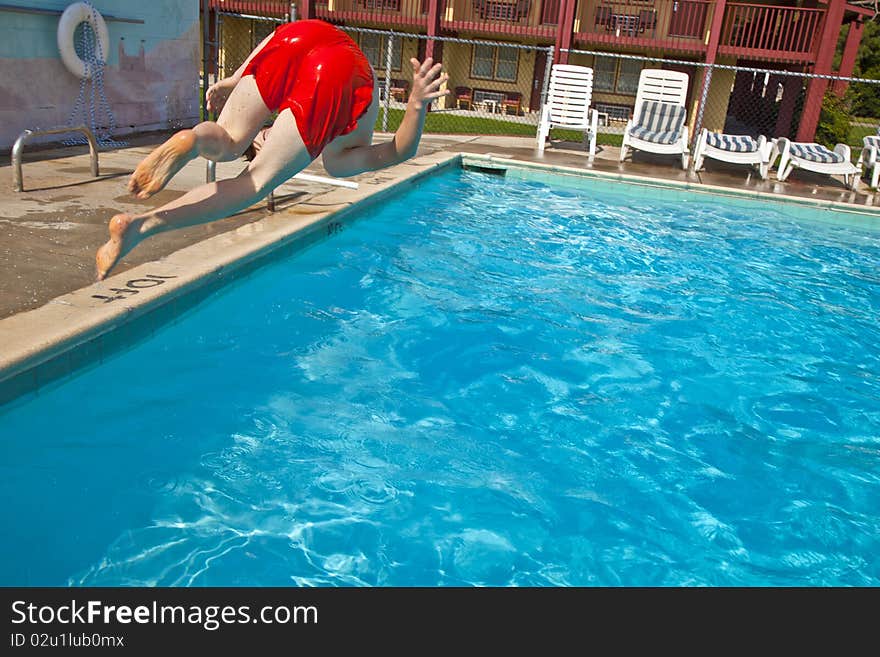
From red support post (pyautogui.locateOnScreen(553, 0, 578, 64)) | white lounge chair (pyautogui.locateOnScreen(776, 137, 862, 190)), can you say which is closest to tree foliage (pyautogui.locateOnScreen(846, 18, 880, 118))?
red support post (pyautogui.locateOnScreen(553, 0, 578, 64))

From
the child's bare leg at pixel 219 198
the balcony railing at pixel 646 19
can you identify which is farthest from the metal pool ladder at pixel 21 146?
the balcony railing at pixel 646 19

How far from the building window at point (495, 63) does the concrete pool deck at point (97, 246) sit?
50.1 feet

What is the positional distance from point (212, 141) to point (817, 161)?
11331 millimetres

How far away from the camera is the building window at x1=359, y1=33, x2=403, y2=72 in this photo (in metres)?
24.2

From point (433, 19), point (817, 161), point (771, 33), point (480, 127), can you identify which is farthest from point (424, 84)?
point (771, 33)

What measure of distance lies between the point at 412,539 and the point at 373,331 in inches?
92.1

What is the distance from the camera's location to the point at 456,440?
4023 millimetres

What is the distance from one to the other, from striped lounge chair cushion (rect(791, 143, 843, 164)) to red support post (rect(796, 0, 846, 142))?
17.6 feet

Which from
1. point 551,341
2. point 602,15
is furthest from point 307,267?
point 602,15

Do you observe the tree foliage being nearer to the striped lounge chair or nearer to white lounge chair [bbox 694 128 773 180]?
the striped lounge chair

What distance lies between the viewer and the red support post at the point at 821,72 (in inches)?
671

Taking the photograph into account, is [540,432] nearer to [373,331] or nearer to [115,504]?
[373,331]

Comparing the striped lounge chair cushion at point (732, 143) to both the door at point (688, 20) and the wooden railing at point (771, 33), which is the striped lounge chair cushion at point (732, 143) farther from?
the door at point (688, 20)
